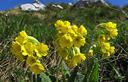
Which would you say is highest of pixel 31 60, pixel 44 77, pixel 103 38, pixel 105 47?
pixel 31 60

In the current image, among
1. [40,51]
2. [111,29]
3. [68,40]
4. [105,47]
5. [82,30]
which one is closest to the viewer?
[40,51]

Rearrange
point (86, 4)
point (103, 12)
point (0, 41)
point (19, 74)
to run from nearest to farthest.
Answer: point (19, 74)
point (0, 41)
point (103, 12)
point (86, 4)

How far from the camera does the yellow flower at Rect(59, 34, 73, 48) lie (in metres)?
2.59

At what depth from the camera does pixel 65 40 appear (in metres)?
2.59

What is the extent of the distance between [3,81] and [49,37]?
148cm

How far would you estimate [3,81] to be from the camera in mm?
3729

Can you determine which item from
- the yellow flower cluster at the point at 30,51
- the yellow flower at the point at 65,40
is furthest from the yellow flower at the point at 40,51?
the yellow flower at the point at 65,40

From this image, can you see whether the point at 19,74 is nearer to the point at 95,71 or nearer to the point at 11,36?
the point at 95,71

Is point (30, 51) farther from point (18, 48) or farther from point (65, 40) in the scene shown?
point (65, 40)

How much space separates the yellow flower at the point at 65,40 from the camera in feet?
8.51

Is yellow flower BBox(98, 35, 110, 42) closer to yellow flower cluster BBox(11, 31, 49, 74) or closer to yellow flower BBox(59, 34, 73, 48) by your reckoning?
yellow flower BBox(59, 34, 73, 48)

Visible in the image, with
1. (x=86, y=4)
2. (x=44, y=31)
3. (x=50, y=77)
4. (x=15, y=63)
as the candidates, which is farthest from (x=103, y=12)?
(x=50, y=77)

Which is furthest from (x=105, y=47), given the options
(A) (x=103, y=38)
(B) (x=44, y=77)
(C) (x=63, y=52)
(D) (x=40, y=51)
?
(D) (x=40, y=51)

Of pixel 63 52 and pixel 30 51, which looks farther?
pixel 63 52
